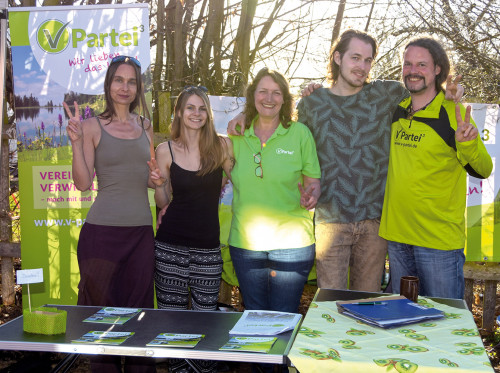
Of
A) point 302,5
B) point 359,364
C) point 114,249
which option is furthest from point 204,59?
point 359,364

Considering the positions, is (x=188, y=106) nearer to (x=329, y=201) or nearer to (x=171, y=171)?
(x=171, y=171)

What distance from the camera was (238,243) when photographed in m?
2.84

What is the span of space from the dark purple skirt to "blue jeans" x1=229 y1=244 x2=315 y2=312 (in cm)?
46

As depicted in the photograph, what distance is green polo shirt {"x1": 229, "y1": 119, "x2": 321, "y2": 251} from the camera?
277 cm

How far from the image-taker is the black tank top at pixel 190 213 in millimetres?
2787

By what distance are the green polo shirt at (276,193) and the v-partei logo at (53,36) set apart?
5.47 ft

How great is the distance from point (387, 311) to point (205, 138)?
1.31m

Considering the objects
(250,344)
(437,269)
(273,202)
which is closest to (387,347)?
(250,344)

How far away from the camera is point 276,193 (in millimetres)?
2775

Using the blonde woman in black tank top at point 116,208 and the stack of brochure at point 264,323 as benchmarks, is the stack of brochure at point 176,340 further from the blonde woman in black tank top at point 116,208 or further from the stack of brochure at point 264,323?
the blonde woman in black tank top at point 116,208

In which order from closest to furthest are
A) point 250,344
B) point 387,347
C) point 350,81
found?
point 387,347
point 250,344
point 350,81

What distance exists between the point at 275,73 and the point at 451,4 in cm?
221

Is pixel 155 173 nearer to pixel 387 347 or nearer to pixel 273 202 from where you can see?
pixel 273 202

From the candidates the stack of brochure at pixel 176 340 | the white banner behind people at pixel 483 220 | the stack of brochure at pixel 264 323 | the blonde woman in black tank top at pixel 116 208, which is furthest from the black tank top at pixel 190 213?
the white banner behind people at pixel 483 220
